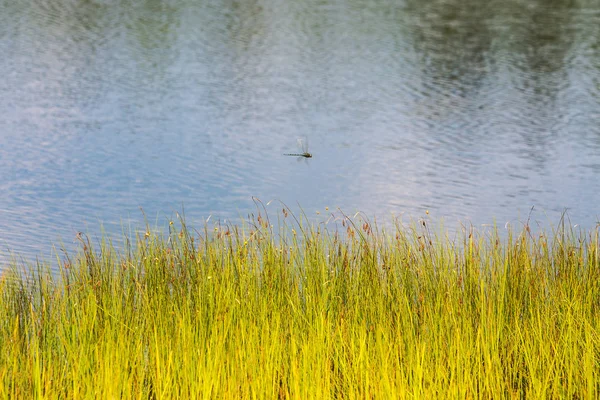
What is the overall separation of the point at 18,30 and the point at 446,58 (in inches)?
439

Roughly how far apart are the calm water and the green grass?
11.4ft

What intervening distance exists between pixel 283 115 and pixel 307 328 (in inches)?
468

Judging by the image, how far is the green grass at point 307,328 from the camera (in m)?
4.40

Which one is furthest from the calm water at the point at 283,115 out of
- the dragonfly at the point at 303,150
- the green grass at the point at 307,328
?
the green grass at the point at 307,328

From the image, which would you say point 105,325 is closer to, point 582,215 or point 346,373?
point 346,373

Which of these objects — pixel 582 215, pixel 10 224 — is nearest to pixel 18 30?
pixel 10 224

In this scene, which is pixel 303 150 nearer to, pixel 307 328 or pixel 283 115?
pixel 283 115

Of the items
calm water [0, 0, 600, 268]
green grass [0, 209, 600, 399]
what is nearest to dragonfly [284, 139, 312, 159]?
calm water [0, 0, 600, 268]

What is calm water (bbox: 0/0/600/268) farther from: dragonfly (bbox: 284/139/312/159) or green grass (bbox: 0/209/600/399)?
green grass (bbox: 0/209/600/399)

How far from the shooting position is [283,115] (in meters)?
16.6

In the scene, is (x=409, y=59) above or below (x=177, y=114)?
above

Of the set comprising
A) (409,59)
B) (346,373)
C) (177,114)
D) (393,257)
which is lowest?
(346,373)

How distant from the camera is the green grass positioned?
14.4ft

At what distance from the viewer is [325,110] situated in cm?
1723
